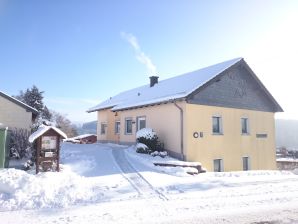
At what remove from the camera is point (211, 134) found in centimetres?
2025

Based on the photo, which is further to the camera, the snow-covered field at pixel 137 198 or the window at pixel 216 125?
the window at pixel 216 125

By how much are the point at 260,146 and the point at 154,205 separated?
54.2 ft

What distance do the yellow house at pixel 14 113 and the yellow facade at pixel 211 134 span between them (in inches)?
313

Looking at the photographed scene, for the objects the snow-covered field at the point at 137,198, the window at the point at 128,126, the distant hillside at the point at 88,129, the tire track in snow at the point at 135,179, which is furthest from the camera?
the distant hillside at the point at 88,129

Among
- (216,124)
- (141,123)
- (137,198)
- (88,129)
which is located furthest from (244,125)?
(88,129)

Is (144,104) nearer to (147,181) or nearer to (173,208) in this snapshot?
(147,181)

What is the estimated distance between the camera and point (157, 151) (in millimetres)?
19375

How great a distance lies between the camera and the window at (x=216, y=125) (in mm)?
20767

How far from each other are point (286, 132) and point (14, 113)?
12639 centimetres

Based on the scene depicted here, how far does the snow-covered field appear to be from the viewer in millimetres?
7988

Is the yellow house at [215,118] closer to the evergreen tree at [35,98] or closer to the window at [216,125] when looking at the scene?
the window at [216,125]

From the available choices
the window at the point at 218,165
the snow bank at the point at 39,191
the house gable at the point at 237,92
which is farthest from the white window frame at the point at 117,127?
the snow bank at the point at 39,191

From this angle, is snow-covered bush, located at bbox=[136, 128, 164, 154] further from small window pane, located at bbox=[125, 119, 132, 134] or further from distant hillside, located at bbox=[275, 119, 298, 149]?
distant hillside, located at bbox=[275, 119, 298, 149]

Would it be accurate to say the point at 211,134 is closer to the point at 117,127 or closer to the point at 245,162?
the point at 245,162
